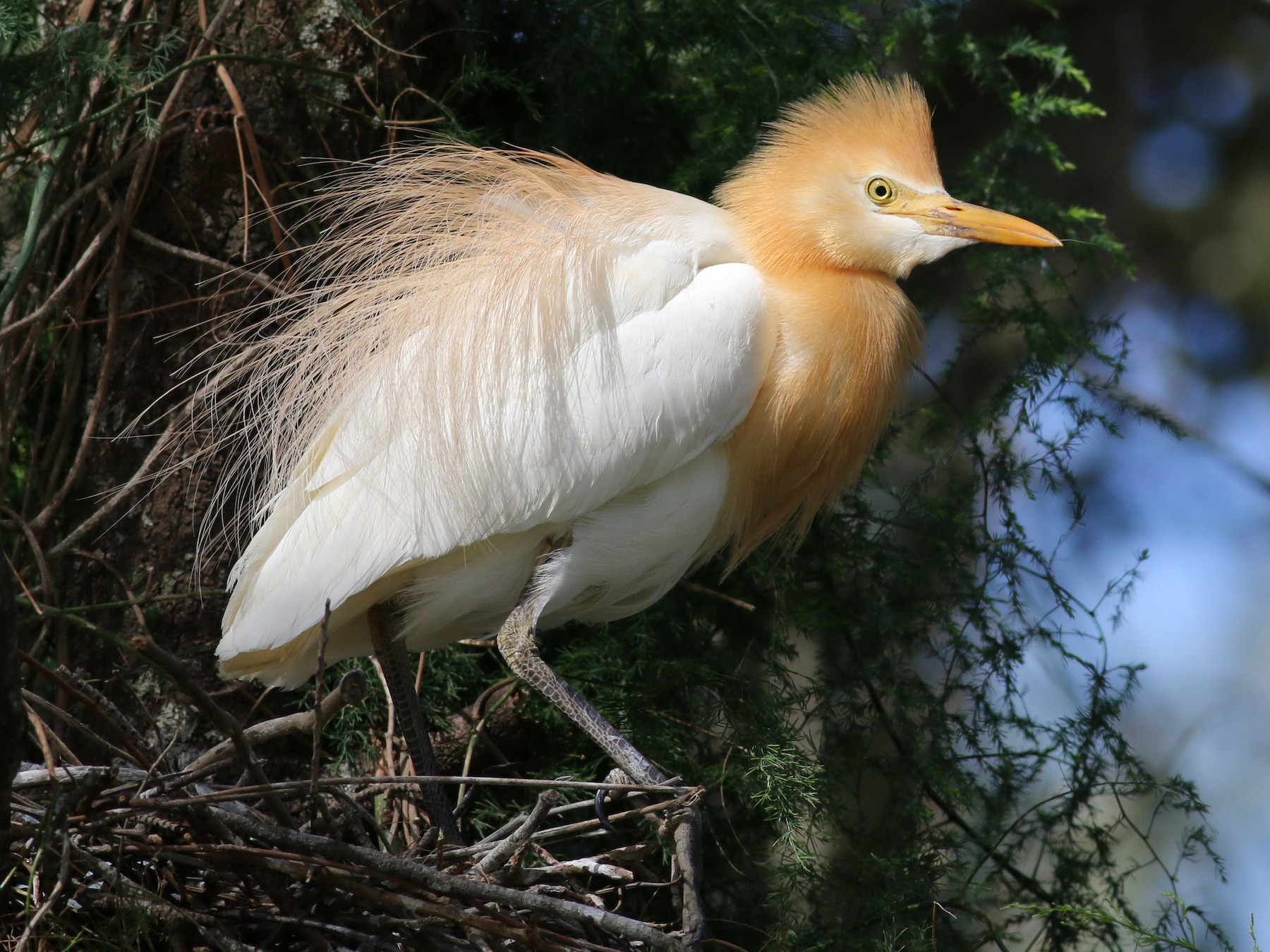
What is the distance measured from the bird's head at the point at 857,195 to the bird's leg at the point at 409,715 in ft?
3.26

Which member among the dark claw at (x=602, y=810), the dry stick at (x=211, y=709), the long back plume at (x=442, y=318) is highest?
the long back plume at (x=442, y=318)

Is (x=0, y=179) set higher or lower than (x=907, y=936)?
higher

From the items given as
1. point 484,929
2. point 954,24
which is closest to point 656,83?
point 954,24

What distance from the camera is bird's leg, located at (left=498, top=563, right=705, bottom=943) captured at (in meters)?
2.07

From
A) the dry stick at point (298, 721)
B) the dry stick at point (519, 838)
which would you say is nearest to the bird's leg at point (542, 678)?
the dry stick at point (519, 838)

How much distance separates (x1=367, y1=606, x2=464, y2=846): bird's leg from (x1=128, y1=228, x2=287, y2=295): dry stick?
68 centimetres

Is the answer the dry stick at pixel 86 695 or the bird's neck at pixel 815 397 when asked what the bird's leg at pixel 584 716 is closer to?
the bird's neck at pixel 815 397

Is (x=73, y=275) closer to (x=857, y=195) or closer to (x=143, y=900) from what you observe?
(x=143, y=900)

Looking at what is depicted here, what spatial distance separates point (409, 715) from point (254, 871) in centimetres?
60

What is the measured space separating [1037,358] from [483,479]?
51.2 inches

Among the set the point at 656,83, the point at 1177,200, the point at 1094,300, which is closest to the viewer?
the point at 656,83

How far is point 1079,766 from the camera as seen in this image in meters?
2.59

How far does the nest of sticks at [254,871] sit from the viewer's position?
1726mm

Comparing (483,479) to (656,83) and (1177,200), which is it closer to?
(656,83)
